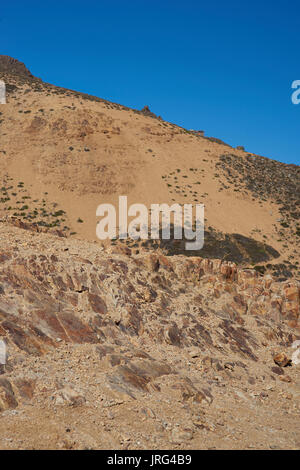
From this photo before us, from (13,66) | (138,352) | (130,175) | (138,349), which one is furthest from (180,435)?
(13,66)

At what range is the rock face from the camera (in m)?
69.7

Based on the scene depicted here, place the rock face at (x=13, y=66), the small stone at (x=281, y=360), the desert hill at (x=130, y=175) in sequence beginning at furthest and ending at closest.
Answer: the rock face at (x=13, y=66), the desert hill at (x=130, y=175), the small stone at (x=281, y=360)

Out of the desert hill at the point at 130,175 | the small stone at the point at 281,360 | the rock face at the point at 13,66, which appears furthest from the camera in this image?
the rock face at the point at 13,66

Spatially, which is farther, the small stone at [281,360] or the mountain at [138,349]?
the small stone at [281,360]

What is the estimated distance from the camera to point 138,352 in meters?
11.3

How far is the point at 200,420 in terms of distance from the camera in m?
9.30

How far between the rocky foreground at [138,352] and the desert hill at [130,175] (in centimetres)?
1651

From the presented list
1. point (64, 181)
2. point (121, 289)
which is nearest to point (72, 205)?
point (64, 181)

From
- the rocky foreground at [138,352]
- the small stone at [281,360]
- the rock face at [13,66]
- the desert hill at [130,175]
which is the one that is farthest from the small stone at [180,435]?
the rock face at [13,66]

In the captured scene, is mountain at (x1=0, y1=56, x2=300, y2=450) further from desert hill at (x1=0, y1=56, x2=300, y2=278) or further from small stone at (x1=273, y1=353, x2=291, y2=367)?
desert hill at (x1=0, y1=56, x2=300, y2=278)

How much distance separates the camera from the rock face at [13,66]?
6969cm

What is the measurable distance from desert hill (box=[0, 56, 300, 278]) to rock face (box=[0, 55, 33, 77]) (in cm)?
1250

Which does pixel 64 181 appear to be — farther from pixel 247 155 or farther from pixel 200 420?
pixel 200 420

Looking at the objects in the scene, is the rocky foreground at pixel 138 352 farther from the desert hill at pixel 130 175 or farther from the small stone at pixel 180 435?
the desert hill at pixel 130 175
